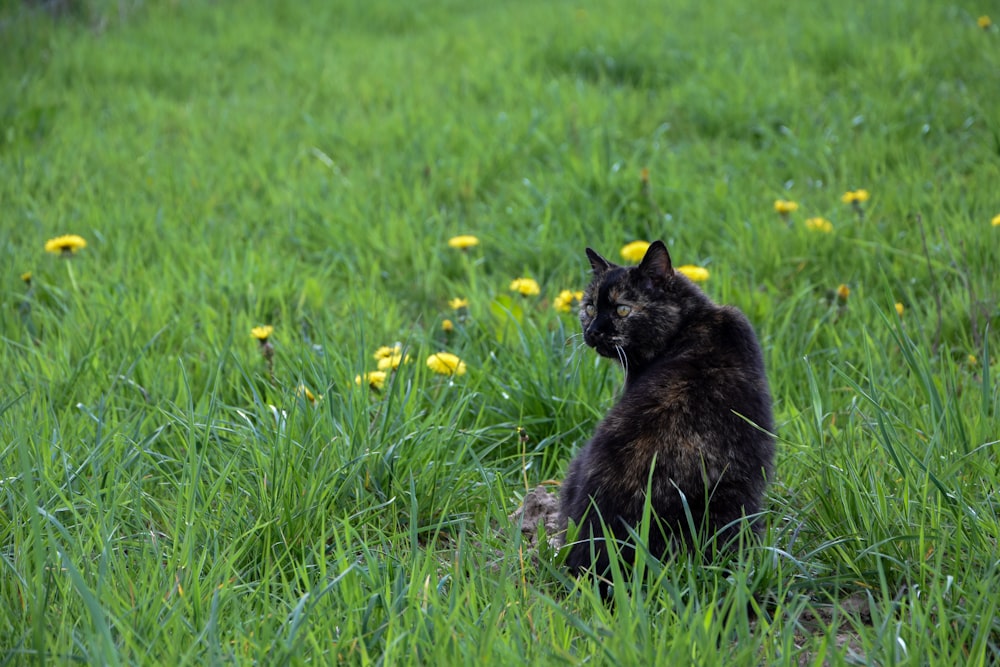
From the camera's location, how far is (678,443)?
7.00 ft

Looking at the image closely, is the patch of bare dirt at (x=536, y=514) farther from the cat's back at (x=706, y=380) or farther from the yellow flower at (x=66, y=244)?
the yellow flower at (x=66, y=244)

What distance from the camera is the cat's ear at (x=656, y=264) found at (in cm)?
256

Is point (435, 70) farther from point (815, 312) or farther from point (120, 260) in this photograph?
point (815, 312)

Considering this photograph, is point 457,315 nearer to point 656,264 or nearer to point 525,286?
point 525,286

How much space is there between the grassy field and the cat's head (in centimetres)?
42

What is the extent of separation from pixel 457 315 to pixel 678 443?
5.24 ft

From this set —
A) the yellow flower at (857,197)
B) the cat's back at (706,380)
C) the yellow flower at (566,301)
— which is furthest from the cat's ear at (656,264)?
the yellow flower at (857,197)

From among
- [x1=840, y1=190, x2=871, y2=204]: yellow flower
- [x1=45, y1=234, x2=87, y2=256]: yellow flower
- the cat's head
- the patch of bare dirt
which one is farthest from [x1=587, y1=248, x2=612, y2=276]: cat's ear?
[x1=45, y1=234, x2=87, y2=256]: yellow flower

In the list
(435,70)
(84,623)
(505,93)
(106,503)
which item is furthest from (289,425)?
(435,70)

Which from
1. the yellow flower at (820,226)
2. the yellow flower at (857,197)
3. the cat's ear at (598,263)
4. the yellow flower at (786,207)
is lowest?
the yellow flower at (820,226)

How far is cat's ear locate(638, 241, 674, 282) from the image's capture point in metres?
2.56

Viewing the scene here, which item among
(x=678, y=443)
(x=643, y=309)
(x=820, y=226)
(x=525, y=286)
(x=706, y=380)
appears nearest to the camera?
(x=678, y=443)

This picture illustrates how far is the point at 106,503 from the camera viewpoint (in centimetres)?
236

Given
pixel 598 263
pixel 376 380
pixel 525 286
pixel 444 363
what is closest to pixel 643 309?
pixel 598 263
